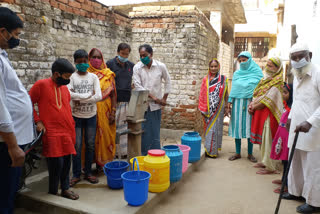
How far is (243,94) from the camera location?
185 inches

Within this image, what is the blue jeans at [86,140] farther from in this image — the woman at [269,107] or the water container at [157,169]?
the woman at [269,107]

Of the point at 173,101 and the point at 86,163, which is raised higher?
the point at 173,101

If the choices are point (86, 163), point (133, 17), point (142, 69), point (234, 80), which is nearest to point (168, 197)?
point (86, 163)

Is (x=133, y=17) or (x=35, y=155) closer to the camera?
(x=35, y=155)

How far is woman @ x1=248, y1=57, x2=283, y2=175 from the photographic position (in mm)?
4109

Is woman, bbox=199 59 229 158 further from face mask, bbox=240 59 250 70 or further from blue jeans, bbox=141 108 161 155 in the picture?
blue jeans, bbox=141 108 161 155

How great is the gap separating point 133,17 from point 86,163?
388 centimetres

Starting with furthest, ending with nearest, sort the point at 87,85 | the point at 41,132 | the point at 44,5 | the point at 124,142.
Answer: the point at 124,142 → the point at 44,5 → the point at 87,85 → the point at 41,132

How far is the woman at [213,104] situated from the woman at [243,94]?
20 centimetres

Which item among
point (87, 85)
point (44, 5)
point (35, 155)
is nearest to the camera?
point (35, 155)

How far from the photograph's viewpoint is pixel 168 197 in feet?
11.1

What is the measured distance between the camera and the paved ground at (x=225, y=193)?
308 centimetres

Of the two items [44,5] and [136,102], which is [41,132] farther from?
[44,5]

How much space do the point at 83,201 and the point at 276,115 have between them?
10.1ft
